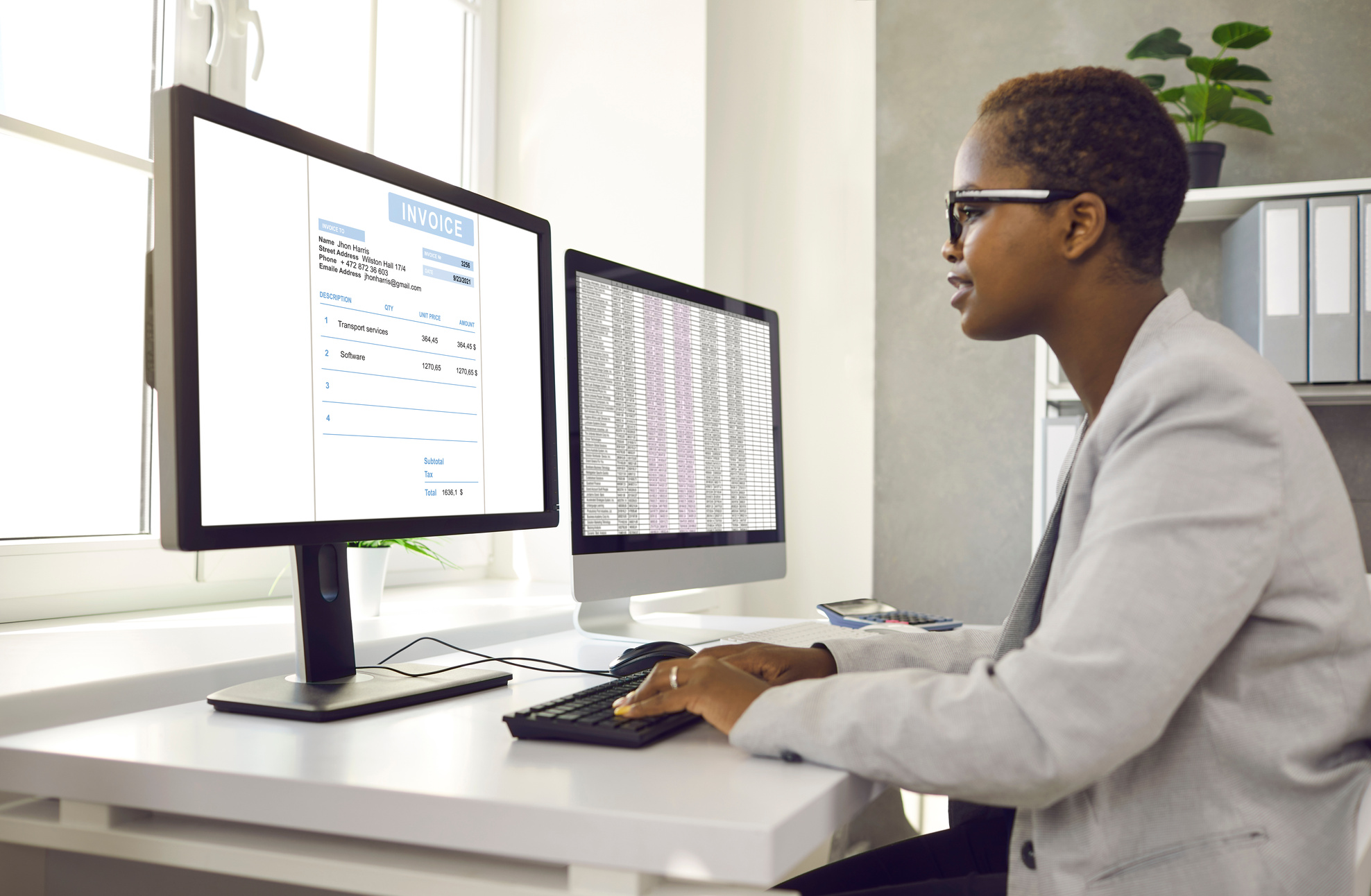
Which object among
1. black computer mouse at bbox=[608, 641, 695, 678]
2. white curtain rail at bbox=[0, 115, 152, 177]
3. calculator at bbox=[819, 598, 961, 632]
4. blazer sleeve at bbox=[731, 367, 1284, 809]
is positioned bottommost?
calculator at bbox=[819, 598, 961, 632]

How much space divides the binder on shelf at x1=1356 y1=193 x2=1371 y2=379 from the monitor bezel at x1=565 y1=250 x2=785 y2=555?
3.80 ft

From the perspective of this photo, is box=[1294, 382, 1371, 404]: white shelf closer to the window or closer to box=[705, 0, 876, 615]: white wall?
box=[705, 0, 876, 615]: white wall

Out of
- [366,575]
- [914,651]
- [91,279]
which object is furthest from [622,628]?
[91,279]

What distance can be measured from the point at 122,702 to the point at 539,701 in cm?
37

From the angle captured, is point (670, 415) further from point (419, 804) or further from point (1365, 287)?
point (1365, 287)

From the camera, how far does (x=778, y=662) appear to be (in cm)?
92

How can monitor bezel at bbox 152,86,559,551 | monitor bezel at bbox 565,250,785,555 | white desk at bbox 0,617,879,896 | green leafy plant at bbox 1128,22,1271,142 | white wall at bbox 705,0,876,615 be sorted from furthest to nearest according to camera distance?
white wall at bbox 705,0,876,615
green leafy plant at bbox 1128,22,1271,142
monitor bezel at bbox 565,250,785,555
monitor bezel at bbox 152,86,559,551
white desk at bbox 0,617,879,896

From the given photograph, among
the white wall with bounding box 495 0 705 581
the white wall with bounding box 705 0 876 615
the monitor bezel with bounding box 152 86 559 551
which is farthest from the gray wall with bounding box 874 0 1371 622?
the monitor bezel with bounding box 152 86 559 551

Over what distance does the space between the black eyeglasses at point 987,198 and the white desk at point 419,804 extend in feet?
1.79

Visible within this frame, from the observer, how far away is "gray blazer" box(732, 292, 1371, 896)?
620mm

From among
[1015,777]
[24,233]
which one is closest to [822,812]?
[1015,777]

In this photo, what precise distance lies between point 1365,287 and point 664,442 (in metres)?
1.44

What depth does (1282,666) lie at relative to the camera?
71cm

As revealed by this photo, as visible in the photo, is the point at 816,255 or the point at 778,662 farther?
the point at 816,255
